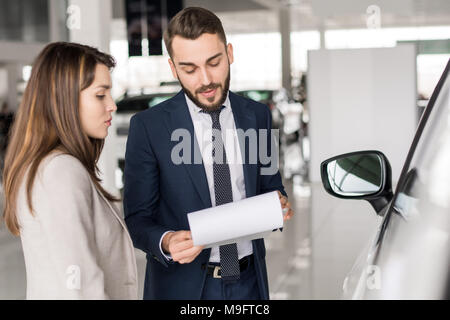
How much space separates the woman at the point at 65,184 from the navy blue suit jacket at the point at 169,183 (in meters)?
0.34

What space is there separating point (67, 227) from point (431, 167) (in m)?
0.64

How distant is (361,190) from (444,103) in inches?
21.4

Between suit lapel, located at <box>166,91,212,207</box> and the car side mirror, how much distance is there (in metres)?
0.32

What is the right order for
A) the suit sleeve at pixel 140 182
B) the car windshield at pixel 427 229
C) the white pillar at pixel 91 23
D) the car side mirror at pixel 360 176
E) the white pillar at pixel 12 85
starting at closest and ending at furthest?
the car windshield at pixel 427 229 → the car side mirror at pixel 360 176 → the suit sleeve at pixel 140 182 → the white pillar at pixel 91 23 → the white pillar at pixel 12 85

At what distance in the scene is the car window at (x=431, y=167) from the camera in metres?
0.96

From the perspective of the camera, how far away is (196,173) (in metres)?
1.72

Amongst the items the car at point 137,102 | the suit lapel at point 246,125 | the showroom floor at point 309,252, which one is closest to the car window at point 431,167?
the suit lapel at point 246,125

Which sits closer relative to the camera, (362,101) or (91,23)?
(91,23)

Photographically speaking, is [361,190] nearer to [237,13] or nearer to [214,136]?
[214,136]

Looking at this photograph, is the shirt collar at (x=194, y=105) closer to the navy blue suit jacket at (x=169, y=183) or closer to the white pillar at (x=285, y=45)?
the navy blue suit jacket at (x=169, y=183)

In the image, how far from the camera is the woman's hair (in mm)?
1268

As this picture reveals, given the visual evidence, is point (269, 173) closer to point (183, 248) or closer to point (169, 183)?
point (169, 183)

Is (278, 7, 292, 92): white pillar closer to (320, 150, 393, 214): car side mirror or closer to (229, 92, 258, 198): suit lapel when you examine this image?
(229, 92, 258, 198): suit lapel

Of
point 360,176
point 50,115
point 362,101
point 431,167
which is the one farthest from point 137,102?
point 431,167
